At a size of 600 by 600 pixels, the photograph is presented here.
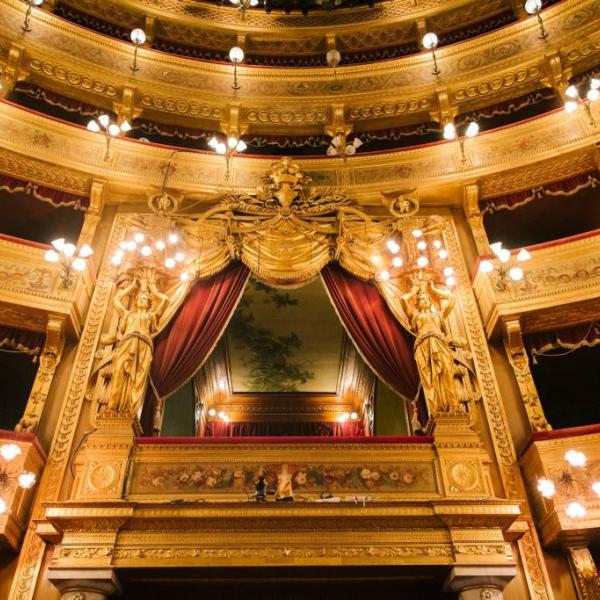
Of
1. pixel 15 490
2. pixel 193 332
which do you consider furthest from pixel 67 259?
pixel 15 490

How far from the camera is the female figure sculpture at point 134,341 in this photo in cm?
591

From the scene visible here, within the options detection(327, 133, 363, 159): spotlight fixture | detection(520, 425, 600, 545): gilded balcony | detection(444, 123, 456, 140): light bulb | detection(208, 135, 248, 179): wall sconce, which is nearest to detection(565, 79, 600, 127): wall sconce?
detection(444, 123, 456, 140): light bulb

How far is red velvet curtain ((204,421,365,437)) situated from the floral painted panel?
515 cm

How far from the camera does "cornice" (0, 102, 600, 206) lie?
299 inches

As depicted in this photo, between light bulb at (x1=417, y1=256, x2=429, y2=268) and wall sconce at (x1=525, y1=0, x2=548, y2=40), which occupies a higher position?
wall sconce at (x1=525, y1=0, x2=548, y2=40)

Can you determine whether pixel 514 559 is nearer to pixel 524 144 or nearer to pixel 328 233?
pixel 328 233

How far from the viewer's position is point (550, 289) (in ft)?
21.0

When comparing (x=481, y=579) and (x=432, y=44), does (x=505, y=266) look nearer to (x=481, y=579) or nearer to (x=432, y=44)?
(x=481, y=579)

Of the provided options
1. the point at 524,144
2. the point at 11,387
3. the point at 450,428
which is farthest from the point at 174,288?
the point at 524,144

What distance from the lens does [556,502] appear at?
5055 millimetres

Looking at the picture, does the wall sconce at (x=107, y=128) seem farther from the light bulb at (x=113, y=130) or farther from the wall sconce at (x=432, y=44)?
the wall sconce at (x=432, y=44)

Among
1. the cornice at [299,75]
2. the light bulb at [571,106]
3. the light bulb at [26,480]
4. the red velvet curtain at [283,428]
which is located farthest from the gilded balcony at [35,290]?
the light bulb at [571,106]

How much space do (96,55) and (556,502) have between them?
28.2 ft

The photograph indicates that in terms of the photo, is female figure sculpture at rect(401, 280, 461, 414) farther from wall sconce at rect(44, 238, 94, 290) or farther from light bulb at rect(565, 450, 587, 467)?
wall sconce at rect(44, 238, 94, 290)
